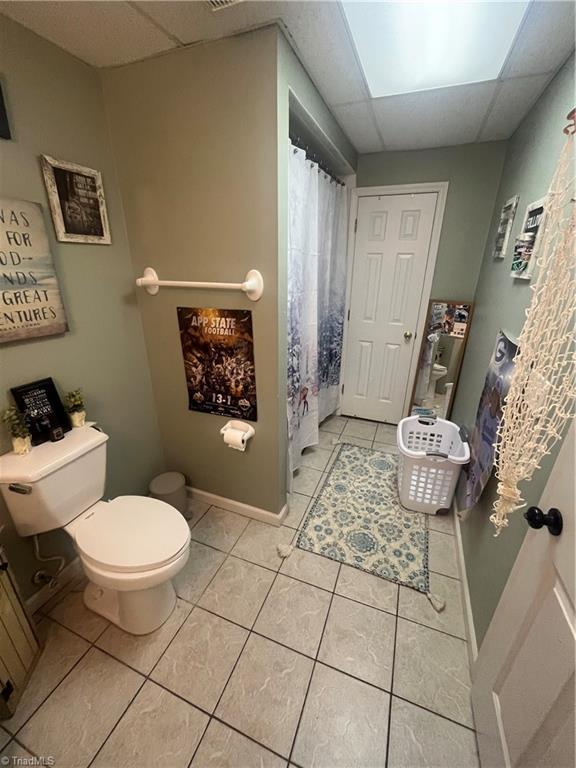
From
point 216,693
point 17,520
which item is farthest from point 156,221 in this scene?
point 216,693

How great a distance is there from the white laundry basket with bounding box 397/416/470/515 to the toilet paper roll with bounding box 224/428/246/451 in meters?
0.96

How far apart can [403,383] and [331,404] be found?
68cm

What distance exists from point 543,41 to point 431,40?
15.6 inches

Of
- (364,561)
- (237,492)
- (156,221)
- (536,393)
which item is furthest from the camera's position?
(237,492)

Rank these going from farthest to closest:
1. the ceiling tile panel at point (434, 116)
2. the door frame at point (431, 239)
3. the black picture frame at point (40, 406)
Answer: the door frame at point (431, 239)
the ceiling tile panel at point (434, 116)
the black picture frame at point (40, 406)

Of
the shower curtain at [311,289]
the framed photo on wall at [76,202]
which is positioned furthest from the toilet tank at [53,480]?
the shower curtain at [311,289]

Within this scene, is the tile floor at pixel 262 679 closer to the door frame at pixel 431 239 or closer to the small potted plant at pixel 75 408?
the small potted plant at pixel 75 408

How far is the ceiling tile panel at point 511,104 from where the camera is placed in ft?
4.41

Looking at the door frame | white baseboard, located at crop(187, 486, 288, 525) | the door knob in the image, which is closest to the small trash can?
white baseboard, located at crop(187, 486, 288, 525)

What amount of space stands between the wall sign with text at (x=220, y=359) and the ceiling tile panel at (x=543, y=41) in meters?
1.41

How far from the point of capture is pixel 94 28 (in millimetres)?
1070

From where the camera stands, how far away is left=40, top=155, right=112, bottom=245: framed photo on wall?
123 cm

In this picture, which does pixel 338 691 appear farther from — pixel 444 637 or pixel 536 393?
pixel 536 393

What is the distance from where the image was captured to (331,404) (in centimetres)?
293
